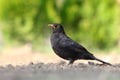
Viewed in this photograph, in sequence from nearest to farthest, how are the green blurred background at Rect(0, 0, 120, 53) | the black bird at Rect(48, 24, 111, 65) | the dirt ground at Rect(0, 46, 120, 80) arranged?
the dirt ground at Rect(0, 46, 120, 80)
the black bird at Rect(48, 24, 111, 65)
the green blurred background at Rect(0, 0, 120, 53)

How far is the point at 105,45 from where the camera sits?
65.3 ft

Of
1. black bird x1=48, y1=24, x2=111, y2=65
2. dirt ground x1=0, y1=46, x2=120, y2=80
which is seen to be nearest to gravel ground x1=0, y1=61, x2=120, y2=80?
dirt ground x1=0, y1=46, x2=120, y2=80

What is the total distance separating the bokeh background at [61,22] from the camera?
787 inches

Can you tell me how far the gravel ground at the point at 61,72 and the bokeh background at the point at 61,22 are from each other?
7694 millimetres

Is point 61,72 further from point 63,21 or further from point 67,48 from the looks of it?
point 63,21

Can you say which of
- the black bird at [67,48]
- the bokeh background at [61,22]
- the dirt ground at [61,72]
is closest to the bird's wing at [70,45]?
the black bird at [67,48]

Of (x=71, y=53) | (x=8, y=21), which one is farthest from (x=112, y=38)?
(x=71, y=53)

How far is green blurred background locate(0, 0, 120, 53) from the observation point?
2000cm

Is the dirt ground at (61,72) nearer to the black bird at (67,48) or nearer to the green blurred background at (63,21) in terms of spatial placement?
the black bird at (67,48)

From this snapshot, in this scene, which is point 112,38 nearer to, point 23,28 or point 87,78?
point 23,28

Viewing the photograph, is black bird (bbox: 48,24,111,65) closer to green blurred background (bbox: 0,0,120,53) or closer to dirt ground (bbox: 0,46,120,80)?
dirt ground (bbox: 0,46,120,80)

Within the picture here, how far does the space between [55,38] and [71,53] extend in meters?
0.40

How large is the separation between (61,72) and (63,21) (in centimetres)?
939

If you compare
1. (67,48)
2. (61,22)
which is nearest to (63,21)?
(61,22)
